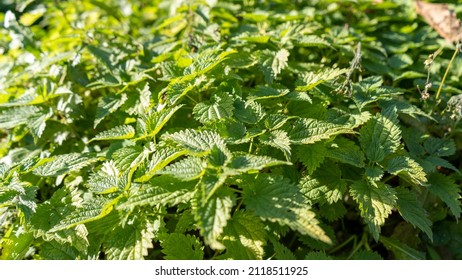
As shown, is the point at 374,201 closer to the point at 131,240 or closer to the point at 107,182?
the point at 131,240

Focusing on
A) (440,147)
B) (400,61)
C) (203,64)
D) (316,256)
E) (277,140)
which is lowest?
(316,256)

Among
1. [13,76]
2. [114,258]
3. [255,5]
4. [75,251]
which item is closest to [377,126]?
Answer: [114,258]

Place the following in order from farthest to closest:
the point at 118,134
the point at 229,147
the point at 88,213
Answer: the point at 118,134
the point at 229,147
the point at 88,213

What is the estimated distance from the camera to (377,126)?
2203 mm

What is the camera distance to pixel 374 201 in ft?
6.46

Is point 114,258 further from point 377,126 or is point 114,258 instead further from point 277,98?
point 377,126

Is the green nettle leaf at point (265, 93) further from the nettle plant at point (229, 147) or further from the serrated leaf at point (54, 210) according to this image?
the serrated leaf at point (54, 210)

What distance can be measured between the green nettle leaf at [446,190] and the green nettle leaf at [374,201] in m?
0.35

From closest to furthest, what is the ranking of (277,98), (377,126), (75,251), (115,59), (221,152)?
(221,152) → (75,251) → (377,126) → (277,98) → (115,59)

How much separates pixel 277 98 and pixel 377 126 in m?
0.51

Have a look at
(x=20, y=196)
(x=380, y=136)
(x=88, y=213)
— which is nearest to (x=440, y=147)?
(x=380, y=136)

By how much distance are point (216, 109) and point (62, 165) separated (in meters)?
0.77

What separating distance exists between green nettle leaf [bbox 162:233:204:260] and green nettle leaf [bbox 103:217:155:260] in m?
0.08
